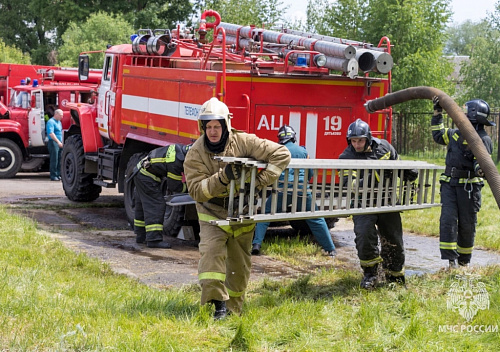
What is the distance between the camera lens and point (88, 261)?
800 centimetres

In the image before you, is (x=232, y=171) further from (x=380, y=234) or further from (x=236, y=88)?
(x=236, y=88)

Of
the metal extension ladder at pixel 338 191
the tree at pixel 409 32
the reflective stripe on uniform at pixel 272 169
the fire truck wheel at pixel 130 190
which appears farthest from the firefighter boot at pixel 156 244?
the tree at pixel 409 32

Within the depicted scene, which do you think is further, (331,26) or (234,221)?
(331,26)

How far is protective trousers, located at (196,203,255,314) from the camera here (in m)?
5.69

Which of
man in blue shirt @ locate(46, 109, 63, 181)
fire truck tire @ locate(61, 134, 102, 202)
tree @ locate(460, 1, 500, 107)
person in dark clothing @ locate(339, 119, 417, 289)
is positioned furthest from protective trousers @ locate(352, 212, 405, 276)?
tree @ locate(460, 1, 500, 107)

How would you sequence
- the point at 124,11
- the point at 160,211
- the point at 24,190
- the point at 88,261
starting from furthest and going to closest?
the point at 124,11, the point at 24,190, the point at 160,211, the point at 88,261

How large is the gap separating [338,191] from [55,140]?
11006 millimetres

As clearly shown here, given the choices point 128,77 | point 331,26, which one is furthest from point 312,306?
point 331,26

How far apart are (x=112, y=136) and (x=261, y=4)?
1514cm

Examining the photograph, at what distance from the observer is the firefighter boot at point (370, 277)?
694 centimetres

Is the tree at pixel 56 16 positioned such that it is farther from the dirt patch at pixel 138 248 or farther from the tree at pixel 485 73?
the dirt patch at pixel 138 248

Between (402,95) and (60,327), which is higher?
(402,95)

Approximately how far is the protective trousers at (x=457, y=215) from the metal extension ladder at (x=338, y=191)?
0.53 meters

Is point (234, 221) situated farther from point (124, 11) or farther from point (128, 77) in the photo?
point (124, 11)
